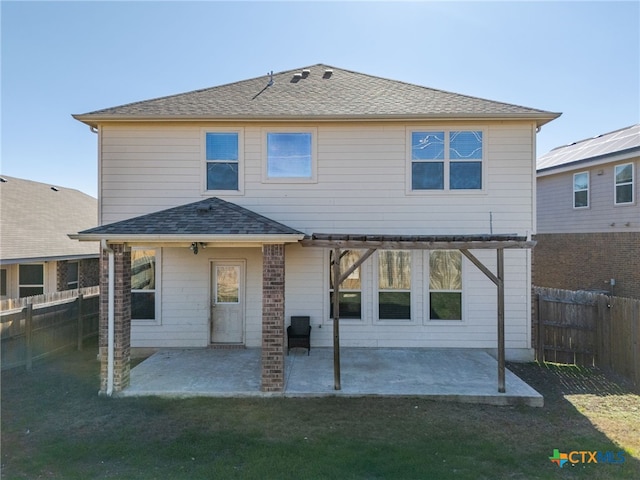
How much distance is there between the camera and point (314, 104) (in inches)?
335

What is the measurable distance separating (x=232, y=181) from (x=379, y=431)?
19.7 ft

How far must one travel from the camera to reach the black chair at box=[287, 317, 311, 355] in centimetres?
805

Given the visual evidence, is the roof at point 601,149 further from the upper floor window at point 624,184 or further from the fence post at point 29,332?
the fence post at point 29,332

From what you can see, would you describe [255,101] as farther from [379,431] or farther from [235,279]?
[379,431]

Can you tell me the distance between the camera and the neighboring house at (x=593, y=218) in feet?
40.3

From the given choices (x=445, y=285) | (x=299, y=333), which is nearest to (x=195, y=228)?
(x=299, y=333)

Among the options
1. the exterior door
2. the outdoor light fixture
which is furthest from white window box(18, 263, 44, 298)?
the outdoor light fixture

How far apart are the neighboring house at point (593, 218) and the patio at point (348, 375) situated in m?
8.18

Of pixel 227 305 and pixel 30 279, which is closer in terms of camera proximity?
pixel 227 305

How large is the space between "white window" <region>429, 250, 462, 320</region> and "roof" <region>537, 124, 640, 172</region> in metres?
8.98

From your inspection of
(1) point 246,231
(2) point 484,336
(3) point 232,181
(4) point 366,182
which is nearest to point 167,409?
(1) point 246,231

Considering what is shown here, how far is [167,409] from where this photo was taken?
5.73 meters

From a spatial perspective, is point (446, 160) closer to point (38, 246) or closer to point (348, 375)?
point (348, 375)

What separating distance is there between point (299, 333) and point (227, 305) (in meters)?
1.93
